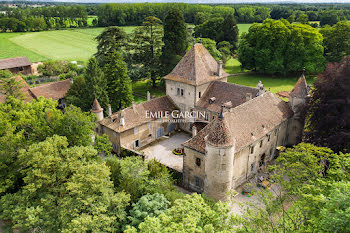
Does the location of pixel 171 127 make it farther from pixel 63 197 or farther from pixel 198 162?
pixel 63 197

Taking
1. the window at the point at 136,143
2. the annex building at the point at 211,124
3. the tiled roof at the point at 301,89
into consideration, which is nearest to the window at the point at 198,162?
the annex building at the point at 211,124

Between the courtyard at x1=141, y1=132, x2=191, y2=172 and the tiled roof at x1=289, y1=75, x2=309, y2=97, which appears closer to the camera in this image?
the courtyard at x1=141, y1=132, x2=191, y2=172

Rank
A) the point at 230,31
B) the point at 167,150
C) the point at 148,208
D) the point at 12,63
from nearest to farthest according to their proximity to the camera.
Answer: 1. the point at 148,208
2. the point at 167,150
3. the point at 12,63
4. the point at 230,31

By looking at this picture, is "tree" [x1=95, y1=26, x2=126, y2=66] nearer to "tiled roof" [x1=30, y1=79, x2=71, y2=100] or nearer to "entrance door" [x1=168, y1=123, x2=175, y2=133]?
"tiled roof" [x1=30, y1=79, x2=71, y2=100]

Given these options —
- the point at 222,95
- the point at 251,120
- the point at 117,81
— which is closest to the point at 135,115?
the point at 117,81

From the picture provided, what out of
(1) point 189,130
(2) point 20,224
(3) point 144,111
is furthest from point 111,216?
(1) point 189,130

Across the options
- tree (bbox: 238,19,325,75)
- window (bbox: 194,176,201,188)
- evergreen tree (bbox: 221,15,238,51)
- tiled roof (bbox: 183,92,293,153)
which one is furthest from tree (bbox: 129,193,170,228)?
evergreen tree (bbox: 221,15,238,51)

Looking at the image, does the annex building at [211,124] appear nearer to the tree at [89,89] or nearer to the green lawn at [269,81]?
the tree at [89,89]
